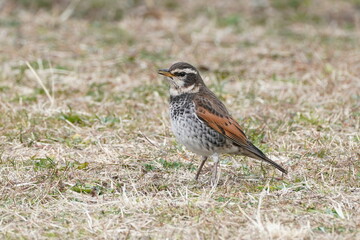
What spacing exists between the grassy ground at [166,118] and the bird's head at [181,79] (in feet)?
2.59

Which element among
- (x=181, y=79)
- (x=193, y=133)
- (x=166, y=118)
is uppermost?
(x=181, y=79)

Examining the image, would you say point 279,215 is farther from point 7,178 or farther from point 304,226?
point 7,178

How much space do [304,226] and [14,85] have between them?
6.42 meters

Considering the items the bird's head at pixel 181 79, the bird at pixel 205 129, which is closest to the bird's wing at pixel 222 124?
the bird at pixel 205 129

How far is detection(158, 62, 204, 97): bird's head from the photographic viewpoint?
299 inches

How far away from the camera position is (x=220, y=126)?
24.1ft

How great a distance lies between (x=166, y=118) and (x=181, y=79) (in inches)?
69.9

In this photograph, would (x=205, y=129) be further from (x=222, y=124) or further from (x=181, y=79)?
(x=181, y=79)

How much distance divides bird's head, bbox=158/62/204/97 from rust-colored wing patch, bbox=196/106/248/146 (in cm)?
36

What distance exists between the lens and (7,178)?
6953mm

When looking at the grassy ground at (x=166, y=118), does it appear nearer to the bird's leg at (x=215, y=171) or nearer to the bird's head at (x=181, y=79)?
the bird's leg at (x=215, y=171)

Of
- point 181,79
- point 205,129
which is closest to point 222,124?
point 205,129

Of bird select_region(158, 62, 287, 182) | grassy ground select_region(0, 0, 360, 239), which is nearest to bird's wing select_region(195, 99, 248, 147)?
bird select_region(158, 62, 287, 182)

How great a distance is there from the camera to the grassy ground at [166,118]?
594 cm
